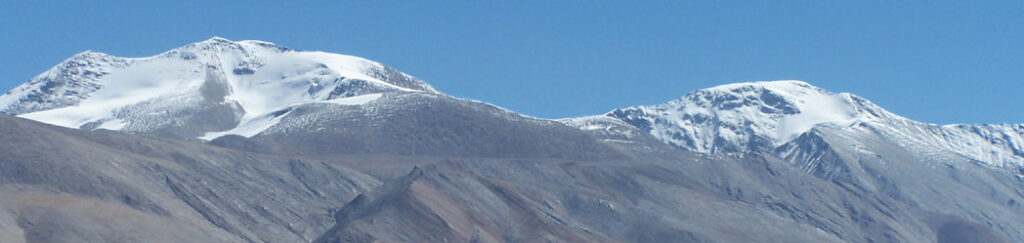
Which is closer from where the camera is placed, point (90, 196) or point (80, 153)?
point (90, 196)

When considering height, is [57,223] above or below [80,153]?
below

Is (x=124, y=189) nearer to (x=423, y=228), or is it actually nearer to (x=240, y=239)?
(x=240, y=239)

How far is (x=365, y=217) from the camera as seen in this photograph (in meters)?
197

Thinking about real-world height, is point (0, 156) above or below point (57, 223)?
above

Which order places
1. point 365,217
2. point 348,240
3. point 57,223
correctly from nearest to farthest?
point 57,223, point 348,240, point 365,217

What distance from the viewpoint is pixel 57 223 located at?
170250mm

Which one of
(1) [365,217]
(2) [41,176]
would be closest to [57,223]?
(2) [41,176]

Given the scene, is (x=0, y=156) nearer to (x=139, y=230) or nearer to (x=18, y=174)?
(x=18, y=174)

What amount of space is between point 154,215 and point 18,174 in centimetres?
1618

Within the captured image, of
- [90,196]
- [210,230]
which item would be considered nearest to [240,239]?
[210,230]

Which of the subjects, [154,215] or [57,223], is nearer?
[57,223]

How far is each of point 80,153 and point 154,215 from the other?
18616mm

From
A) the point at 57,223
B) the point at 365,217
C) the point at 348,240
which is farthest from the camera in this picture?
the point at 365,217

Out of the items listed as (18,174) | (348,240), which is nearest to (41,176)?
(18,174)
